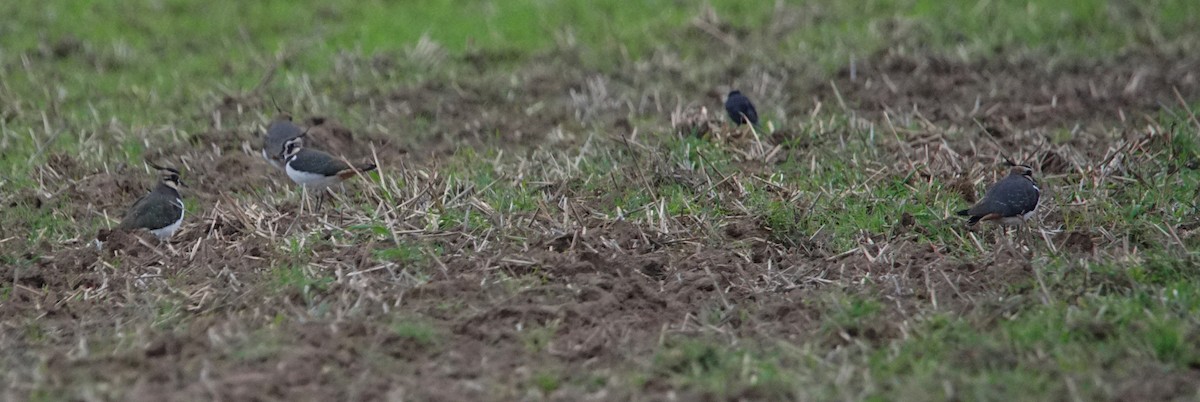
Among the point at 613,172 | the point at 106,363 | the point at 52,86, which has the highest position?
the point at 106,363

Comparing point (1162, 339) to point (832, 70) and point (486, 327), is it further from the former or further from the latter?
point (832, 70)

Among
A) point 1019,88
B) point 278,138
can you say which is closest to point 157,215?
point 278,138

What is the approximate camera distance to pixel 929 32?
569 inches

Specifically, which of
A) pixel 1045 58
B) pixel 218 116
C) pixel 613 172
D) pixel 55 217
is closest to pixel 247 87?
pixel 218 116

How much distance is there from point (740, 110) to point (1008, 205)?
3199mm

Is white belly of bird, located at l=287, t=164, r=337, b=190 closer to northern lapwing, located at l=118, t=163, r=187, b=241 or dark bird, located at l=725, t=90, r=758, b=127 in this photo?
northern lapwing, located at l=118, t=163, r=187, b=241

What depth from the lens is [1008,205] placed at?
832 centimetres

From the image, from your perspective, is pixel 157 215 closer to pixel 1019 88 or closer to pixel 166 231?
pixel 166 231

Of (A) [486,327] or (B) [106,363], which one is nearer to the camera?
(B) [106,363]

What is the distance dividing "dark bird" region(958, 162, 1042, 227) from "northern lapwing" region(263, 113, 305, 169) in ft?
17.1

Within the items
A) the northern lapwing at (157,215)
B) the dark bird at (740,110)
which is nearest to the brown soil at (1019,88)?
the dark bird at (740,110)

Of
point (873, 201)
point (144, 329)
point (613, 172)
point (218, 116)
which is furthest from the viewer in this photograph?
point (218, 116)

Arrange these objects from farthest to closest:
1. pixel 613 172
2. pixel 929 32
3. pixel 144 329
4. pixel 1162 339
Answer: pixel 929 32, pixel 613 172, pixel 144 329, pixel 1162 339

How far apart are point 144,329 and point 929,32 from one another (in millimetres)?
9651
